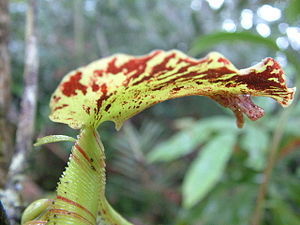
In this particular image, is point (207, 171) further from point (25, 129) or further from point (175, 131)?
point (175, 131)

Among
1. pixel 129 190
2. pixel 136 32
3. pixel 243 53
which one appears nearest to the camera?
pixel 129 190

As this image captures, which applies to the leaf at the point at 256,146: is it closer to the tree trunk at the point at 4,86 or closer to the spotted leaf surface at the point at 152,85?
the tree trunk at the point at 4,86

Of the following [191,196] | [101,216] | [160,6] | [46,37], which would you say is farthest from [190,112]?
[101,216]

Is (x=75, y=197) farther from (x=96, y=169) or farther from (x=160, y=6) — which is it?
(x=160, y=6)

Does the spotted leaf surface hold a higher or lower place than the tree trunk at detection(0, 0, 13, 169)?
higher

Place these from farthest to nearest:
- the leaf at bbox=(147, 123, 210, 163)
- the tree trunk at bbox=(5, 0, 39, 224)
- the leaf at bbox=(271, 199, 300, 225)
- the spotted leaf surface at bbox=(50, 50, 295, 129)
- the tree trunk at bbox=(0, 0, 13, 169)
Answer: the leaf at bbox=(147, 123, 210, 163)
the leaf at bbox=(271, 199, 300, 225)
the tree trunk at bbox=(0, 0, 13, 169)
the tree trunk at bbox=(5, 0, 39, 224)
the spotted leaf surface at bbox=(50, 50, 295, 129)

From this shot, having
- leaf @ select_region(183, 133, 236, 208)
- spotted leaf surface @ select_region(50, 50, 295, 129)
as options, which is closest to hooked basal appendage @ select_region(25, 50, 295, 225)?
spotted leaf surface @ select_region(50, 50, 295, 129)

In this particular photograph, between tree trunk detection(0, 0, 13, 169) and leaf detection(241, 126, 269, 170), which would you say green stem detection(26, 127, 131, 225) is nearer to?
tree trunk detection(0, 0, 13, 169)

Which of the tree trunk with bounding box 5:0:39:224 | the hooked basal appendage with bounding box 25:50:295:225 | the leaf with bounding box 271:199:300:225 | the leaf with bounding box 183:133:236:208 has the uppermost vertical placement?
the hooked basal appendage with bounding box 25:50:295:225
